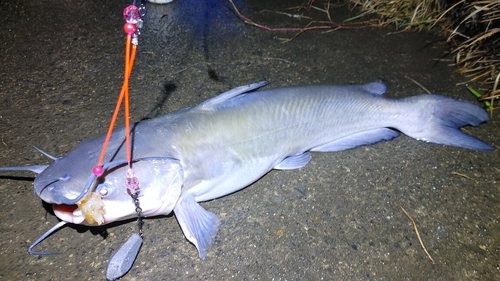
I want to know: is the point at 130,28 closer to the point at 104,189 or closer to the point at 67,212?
the point at 104,189

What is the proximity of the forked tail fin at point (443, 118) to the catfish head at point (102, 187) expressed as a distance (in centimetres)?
165

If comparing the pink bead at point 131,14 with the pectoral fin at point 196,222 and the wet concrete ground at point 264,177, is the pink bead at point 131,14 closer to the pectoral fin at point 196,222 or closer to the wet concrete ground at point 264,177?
the pectoral fin at point 196,222

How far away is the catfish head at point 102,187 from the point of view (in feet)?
6.24

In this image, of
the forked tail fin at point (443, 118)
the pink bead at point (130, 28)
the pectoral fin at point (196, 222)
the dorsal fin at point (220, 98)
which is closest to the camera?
the pink bead at point (130, 28)

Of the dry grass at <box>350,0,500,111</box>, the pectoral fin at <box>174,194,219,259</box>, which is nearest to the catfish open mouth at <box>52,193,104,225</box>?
the pectoral fin at <box>174,194,219,259</box>

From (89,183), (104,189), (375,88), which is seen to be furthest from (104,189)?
(375,88)

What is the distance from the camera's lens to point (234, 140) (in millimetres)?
2322

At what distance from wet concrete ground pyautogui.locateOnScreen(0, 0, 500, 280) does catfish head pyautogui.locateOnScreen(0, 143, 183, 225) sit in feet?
0.88

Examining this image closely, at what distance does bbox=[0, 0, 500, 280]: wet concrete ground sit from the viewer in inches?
85.2

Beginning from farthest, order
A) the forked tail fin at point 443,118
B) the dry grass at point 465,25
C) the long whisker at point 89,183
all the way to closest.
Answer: the dry grass at point 465,25 < the forked tail fin at point 443,118 < the long whisker at point 89,183

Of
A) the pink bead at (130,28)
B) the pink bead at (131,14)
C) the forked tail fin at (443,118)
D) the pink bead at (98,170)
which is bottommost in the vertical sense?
the forked tail fin at (443,118)

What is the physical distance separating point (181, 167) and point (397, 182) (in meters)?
1.40

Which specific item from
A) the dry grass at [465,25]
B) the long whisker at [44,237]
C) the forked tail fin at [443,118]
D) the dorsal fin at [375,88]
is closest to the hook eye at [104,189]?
the long whisker at [44,237]

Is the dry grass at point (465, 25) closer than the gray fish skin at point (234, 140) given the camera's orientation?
No
